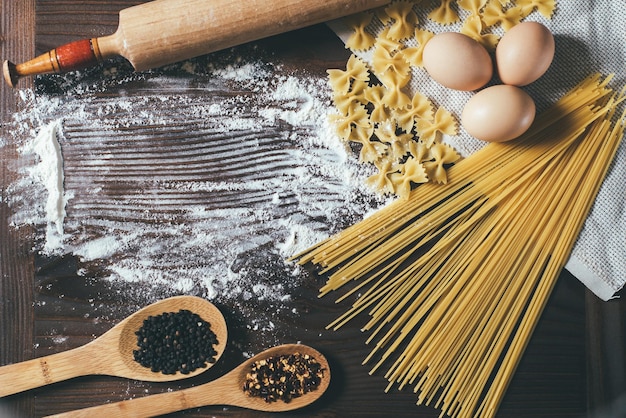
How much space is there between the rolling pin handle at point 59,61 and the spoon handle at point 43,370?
0.52m

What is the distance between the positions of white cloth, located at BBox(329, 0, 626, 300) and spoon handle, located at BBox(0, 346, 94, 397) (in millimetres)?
870

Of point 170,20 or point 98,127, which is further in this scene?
point 98,127

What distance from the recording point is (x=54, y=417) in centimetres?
105

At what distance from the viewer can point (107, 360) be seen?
107 centimetres

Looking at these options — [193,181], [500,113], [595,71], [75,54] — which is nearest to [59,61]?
[75,54]

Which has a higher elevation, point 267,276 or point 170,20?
point 170,20

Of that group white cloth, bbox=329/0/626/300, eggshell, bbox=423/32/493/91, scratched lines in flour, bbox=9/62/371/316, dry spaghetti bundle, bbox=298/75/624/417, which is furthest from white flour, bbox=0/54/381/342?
white cloth, bbox=329/0/626/300

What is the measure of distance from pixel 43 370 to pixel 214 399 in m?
0.32

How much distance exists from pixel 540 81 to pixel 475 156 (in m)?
0.19

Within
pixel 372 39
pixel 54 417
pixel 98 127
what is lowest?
pixel 54 417

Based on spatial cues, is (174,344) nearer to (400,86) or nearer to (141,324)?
(141,324)

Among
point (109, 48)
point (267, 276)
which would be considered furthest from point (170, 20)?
point (267, 276)

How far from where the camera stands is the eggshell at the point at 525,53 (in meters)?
0.97

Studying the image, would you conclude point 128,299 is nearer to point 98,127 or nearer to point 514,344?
point 98,127
